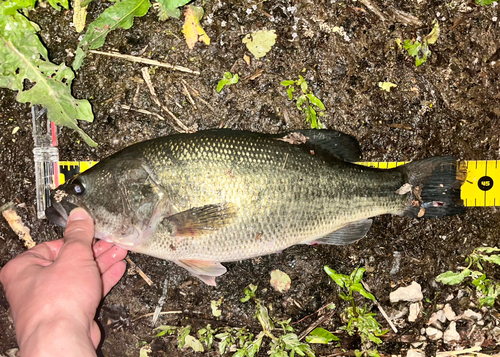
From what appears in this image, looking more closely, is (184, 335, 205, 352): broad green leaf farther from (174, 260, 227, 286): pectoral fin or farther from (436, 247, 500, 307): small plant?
(436, 247, 500, 307): small plant

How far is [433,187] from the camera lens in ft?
11.3

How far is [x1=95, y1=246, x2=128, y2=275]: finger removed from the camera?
3441 mm

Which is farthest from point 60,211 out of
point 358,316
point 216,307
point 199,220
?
point 358,316

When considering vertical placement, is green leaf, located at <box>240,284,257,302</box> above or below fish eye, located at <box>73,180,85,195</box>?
below

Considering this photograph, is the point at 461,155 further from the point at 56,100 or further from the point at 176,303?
the point at 56,100

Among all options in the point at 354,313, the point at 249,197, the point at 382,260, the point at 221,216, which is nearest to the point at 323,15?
the point at 249,197

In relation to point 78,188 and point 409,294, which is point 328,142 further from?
point 78,188

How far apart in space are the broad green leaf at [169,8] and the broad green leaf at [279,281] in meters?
2.93

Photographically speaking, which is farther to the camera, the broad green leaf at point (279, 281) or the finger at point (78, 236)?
the broad green leaf at point (279, 281)

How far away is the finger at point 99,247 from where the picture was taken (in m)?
3.47

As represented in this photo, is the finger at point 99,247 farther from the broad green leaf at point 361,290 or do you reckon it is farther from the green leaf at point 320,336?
the broad green leaf at point 361,290

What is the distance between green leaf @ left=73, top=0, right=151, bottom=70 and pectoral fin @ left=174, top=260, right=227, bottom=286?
7.84ft

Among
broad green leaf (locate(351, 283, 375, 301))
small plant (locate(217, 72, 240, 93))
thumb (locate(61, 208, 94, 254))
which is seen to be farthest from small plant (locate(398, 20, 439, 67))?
thumb (locate(61, 208, 94, 254))

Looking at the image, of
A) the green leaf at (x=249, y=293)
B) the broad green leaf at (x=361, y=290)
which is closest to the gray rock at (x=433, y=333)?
the broad green leaf at (x=361, y=290)
